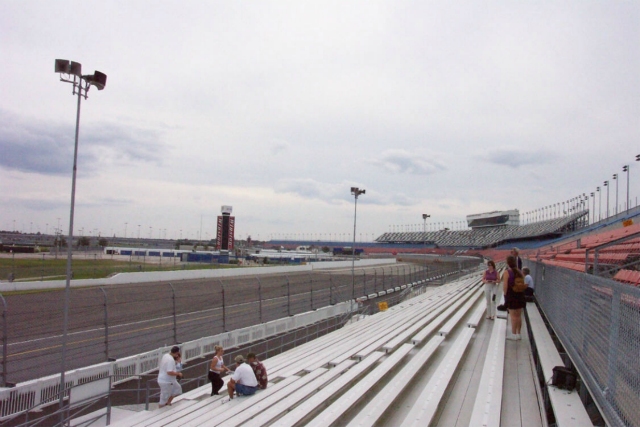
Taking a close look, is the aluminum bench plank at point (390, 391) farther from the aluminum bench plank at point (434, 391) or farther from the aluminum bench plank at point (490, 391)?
the aluminum bench plank at point (490, 391)

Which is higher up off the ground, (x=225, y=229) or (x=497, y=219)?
(x=497, y=219)

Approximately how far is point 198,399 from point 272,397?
2244 millimetres

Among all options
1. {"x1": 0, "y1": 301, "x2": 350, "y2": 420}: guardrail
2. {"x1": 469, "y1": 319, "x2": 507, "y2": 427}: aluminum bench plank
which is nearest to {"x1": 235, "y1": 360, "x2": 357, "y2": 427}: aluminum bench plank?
{"x1": 469, "y1": 319, "x2": 507, "y2": 427}: aluminum bench plank

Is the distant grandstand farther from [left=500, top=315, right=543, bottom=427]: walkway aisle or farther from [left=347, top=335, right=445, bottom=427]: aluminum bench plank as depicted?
[left=347, top=335, right=445, bottom=427]: aluminum bench plank

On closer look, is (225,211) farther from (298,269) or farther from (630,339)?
(630,339)

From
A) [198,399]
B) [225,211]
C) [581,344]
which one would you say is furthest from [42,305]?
[225,211]

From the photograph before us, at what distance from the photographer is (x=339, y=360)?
848 centimetres

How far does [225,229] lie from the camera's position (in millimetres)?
74875

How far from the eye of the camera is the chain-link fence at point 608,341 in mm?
3248

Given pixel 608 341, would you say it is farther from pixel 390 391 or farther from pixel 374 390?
pixel 374 390

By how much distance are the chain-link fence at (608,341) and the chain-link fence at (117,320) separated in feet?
31.4

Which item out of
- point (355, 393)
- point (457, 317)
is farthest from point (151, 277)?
point (355, 393)

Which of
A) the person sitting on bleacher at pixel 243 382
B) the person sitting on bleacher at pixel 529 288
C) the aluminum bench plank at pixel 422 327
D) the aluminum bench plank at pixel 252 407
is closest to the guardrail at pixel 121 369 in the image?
the person sitting on bleacher at pixel 243 382

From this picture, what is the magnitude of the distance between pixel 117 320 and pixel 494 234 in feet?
328
